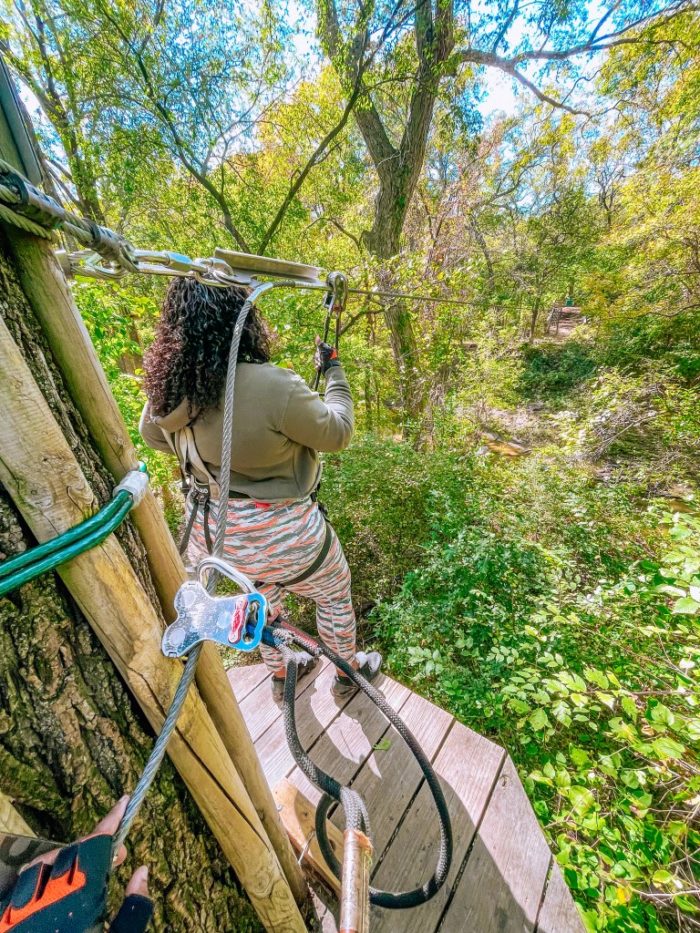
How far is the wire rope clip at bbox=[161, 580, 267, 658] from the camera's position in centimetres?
55

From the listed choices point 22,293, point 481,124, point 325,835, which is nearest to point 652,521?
point 325,835

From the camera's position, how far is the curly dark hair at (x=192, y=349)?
1209 millimetres

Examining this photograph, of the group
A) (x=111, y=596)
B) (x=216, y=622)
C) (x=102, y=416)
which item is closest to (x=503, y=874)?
(x=216, y=622)

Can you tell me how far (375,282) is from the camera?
191 inches

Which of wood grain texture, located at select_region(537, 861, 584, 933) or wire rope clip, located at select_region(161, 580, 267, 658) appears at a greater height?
wire rope clip, located at select_region(161, 580, 267, 658)

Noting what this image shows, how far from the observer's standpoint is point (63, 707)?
0.51m

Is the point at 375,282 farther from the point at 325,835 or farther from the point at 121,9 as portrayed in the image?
the point at 325,835

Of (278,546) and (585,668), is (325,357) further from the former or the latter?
(585,668)

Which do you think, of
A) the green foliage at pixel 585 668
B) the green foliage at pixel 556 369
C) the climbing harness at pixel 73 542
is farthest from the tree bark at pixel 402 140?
the green foliage at pixel 556 369

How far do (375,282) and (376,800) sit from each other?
510 centimetres

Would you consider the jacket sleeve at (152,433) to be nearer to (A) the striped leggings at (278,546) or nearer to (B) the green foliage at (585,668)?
(A) the striped leggings at (278,546)

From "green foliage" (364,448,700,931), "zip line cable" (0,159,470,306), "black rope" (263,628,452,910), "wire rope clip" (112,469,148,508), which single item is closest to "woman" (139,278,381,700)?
"zip line cable" (0,159,470,306)

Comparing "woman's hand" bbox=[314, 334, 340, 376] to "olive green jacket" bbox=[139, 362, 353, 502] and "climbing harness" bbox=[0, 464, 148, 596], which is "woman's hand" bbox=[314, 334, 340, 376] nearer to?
"olive green jacket" bbox=[139, 362, 353, 502]

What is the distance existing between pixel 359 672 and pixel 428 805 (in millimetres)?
624
